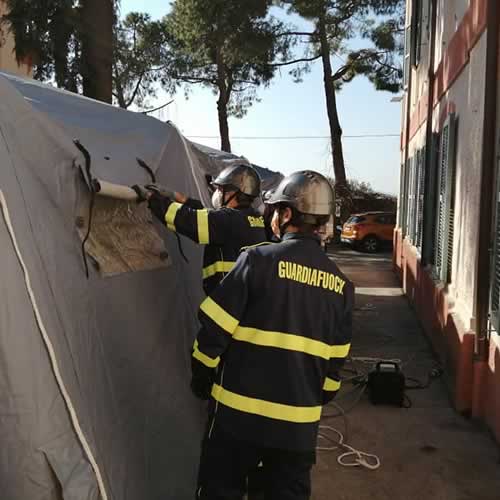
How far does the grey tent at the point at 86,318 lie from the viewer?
2.64 metres

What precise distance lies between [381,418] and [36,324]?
375 cm

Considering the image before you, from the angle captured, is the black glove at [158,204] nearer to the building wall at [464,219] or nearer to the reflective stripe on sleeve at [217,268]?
the reflective stripe on sleeve at [217,268]

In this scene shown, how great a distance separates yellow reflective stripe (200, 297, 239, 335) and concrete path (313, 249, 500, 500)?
1867 mm

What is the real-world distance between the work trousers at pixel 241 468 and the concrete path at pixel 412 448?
4.20ft

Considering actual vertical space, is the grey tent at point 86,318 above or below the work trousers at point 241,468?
above

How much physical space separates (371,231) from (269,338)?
21799 millimetres

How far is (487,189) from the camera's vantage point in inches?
209

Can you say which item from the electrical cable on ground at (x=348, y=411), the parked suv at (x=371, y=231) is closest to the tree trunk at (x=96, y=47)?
the electrical cable on ground at (x=348, y=411)

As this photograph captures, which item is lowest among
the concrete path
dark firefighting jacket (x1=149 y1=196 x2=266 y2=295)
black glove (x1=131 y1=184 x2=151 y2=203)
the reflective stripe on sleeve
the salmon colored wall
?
the concrete path

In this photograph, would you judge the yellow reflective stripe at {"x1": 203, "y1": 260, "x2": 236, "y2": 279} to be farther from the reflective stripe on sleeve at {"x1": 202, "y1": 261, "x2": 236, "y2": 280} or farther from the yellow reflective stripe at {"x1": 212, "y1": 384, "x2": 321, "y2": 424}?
the yellow reflective stripe at {"x1": 212, "y1": 384, "x2": 321, "y2": 424}

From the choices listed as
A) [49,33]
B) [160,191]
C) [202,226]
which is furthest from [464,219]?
[49,33]

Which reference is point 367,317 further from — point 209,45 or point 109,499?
point 209,45

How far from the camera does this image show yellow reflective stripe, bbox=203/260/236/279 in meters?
4.50

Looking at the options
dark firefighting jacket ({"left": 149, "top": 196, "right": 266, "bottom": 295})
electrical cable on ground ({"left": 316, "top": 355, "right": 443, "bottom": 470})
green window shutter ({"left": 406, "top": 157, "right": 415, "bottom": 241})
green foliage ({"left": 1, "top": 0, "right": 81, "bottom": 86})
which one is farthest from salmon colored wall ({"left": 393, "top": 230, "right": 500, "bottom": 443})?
green foliage ({"left": 1, "top": 0, "right": 81, "bottom": 86})
